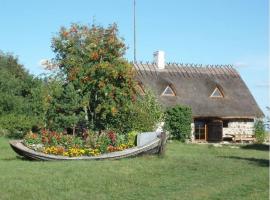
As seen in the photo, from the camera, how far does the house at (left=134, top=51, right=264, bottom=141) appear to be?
3991cm

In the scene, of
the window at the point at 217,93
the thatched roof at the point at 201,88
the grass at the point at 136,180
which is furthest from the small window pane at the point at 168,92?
the grass at the point at 136,180

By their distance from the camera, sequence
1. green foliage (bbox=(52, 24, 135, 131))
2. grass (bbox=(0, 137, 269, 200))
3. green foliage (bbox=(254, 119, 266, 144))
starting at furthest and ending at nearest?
green foliage (bbox=(254, 119, 266, 144))
green foliage (bbox=(52, 24, 135, 131))
grass (bbox=(0, 137, 269, 200))

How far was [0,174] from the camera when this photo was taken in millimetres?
14445

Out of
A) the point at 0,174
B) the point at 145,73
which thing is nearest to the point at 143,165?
the point at 0,174

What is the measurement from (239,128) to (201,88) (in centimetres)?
441

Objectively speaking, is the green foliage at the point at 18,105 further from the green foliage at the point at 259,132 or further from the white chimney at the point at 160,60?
the green foliage at the point at 259,132

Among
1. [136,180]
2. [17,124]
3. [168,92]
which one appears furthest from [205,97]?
[136,180]

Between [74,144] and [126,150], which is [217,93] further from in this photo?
[74,144]

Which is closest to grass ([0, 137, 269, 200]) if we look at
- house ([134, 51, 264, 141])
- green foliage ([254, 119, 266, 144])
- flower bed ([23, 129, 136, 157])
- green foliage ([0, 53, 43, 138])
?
flower bed ([23, 129, 136, 157])

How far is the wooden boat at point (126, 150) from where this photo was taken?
18781mm

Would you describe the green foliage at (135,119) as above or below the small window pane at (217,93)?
below

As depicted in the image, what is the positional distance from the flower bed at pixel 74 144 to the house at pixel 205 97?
1848 cm

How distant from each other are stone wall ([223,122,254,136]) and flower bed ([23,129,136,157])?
2138 cm

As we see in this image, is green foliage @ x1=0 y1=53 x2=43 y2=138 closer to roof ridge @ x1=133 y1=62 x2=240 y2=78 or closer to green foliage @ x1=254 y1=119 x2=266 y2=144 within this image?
roof ridge @ x1=133 y1=62 x2=240 y2=78
